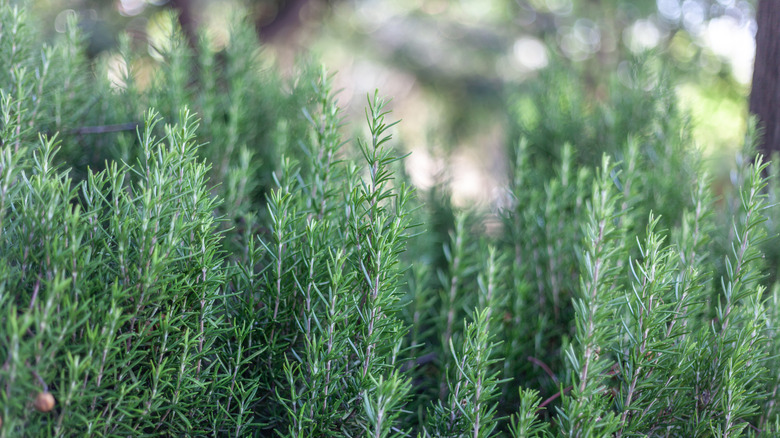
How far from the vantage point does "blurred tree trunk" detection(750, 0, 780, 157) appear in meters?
1.41

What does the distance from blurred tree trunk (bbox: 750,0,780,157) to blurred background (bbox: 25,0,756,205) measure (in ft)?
0.64

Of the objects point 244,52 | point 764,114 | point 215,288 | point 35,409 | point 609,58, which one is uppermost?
point 609,58

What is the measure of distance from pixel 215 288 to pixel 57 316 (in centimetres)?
22

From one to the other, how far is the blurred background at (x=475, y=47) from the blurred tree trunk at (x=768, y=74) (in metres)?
0.19

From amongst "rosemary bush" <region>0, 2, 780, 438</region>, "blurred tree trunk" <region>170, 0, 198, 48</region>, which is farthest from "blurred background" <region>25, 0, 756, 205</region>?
"rosemary bush" <region>0, 2, 780, 438</region>

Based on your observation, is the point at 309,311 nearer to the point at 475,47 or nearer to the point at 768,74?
the point at 768,74

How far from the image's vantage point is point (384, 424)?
0.72 m

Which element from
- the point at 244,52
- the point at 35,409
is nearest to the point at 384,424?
the point at 35,409

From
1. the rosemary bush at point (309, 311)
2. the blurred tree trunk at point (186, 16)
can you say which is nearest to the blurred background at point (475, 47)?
the blurred tree trunk at point (186, 16)

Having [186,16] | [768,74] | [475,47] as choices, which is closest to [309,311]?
[768,74]

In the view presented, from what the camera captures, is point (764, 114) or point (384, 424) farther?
point (764, 114)

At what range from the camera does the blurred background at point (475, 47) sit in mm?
2172

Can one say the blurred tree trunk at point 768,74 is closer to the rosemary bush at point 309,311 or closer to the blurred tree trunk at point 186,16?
the rosemary bush at point 309,311

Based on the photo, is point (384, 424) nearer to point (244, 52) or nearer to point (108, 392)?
point (108, 392)
